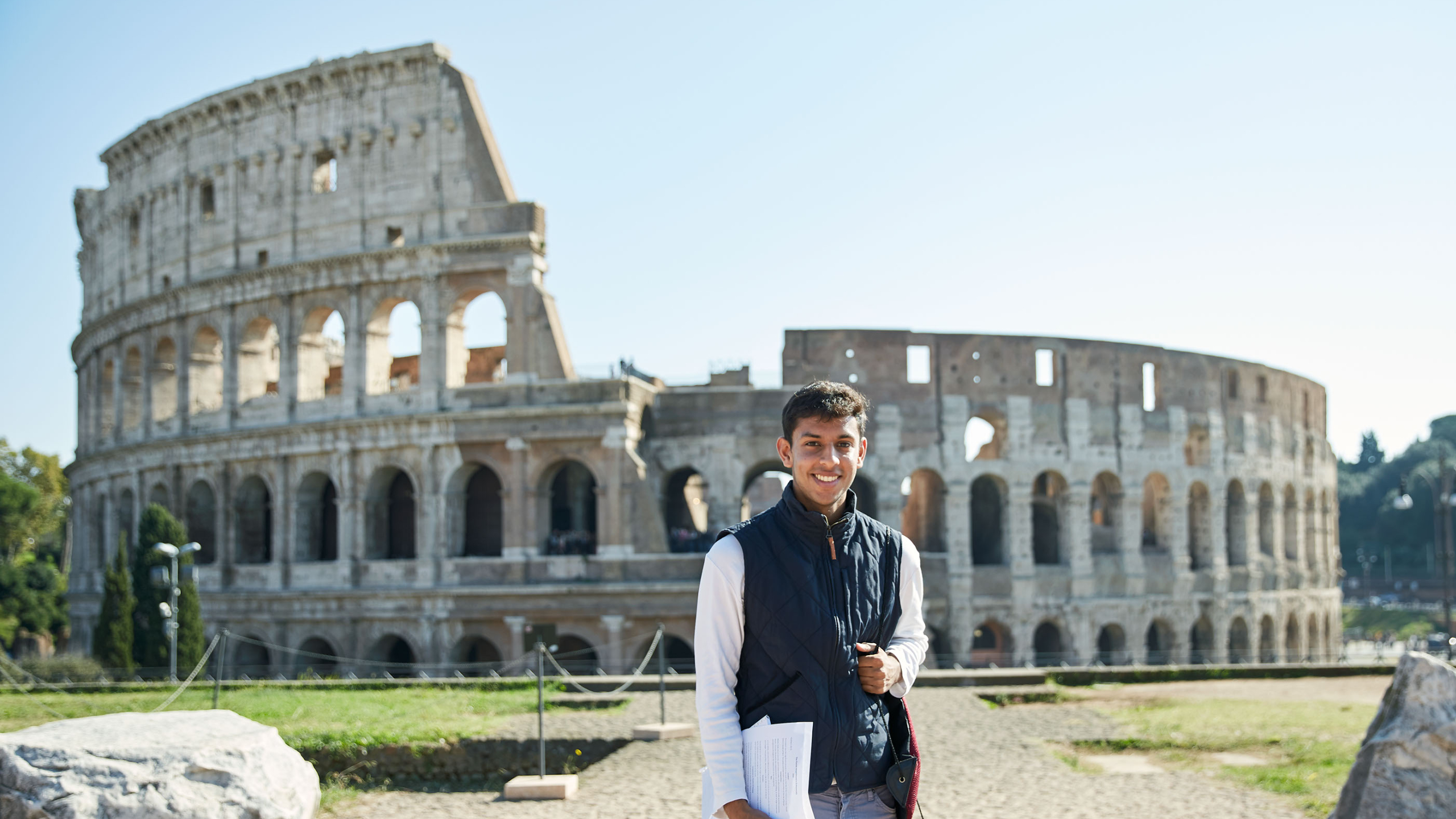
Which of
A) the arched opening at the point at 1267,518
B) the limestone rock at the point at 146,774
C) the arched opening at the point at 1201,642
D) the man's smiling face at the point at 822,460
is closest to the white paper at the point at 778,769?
the man's smiling face at the point at 822,460

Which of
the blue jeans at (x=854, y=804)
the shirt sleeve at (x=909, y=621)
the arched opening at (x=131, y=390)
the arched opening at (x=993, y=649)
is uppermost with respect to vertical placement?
the arched opening at (x=131, y=390)

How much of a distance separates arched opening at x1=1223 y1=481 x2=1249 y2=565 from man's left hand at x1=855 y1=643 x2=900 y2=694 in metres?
30.4

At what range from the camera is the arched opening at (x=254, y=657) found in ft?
86.9

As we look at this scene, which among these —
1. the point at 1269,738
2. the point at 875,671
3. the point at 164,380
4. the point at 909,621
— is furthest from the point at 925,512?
the point at 875,671

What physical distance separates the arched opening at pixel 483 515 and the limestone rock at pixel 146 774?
19878 millimetres

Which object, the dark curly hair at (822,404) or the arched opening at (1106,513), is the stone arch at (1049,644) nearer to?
the arched opening at (1106,513)

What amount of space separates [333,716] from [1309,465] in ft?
103

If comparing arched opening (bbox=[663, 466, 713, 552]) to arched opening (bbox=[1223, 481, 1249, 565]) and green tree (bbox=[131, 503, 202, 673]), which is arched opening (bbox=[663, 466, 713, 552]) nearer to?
green tree (bbox=[131, 503, 202, 673])

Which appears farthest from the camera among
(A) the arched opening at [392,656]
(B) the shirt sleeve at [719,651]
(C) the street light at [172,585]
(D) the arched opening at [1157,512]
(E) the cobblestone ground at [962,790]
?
(D) the arched opening at [1157,512]

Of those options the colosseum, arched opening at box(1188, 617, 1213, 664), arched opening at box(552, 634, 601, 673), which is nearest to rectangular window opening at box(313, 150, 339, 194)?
the colosseum

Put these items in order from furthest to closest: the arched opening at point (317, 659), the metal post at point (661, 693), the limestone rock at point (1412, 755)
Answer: the arched opening at point (317, 659)
the metal post at point (661, 693)
the limestone rock at point (1412, 755)

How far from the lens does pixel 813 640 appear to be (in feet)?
12.0

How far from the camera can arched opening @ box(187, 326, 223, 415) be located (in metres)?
29.5

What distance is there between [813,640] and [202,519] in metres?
29.7
